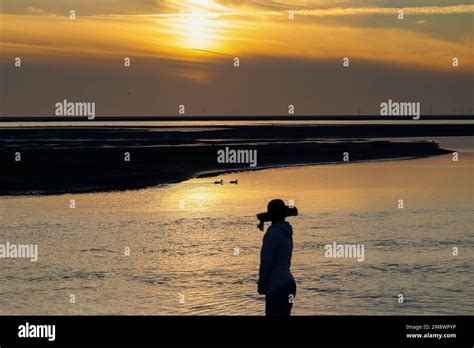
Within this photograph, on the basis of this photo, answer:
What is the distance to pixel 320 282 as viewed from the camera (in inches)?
869

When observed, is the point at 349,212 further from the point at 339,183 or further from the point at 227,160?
the point at 227,160

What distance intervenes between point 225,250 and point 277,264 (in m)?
14.2

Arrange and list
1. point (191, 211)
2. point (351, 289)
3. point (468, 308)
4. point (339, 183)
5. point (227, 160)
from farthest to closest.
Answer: point (227, 160) → point (339, 183) → point (191, 211) → point (351, 289) → point (468, 308)

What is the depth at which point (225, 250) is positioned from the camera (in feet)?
87.2

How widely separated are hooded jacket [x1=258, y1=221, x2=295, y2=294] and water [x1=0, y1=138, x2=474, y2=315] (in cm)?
638

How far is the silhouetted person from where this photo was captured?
1234cm

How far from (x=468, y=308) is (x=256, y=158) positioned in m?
51.8

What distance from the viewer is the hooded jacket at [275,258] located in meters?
12.3
